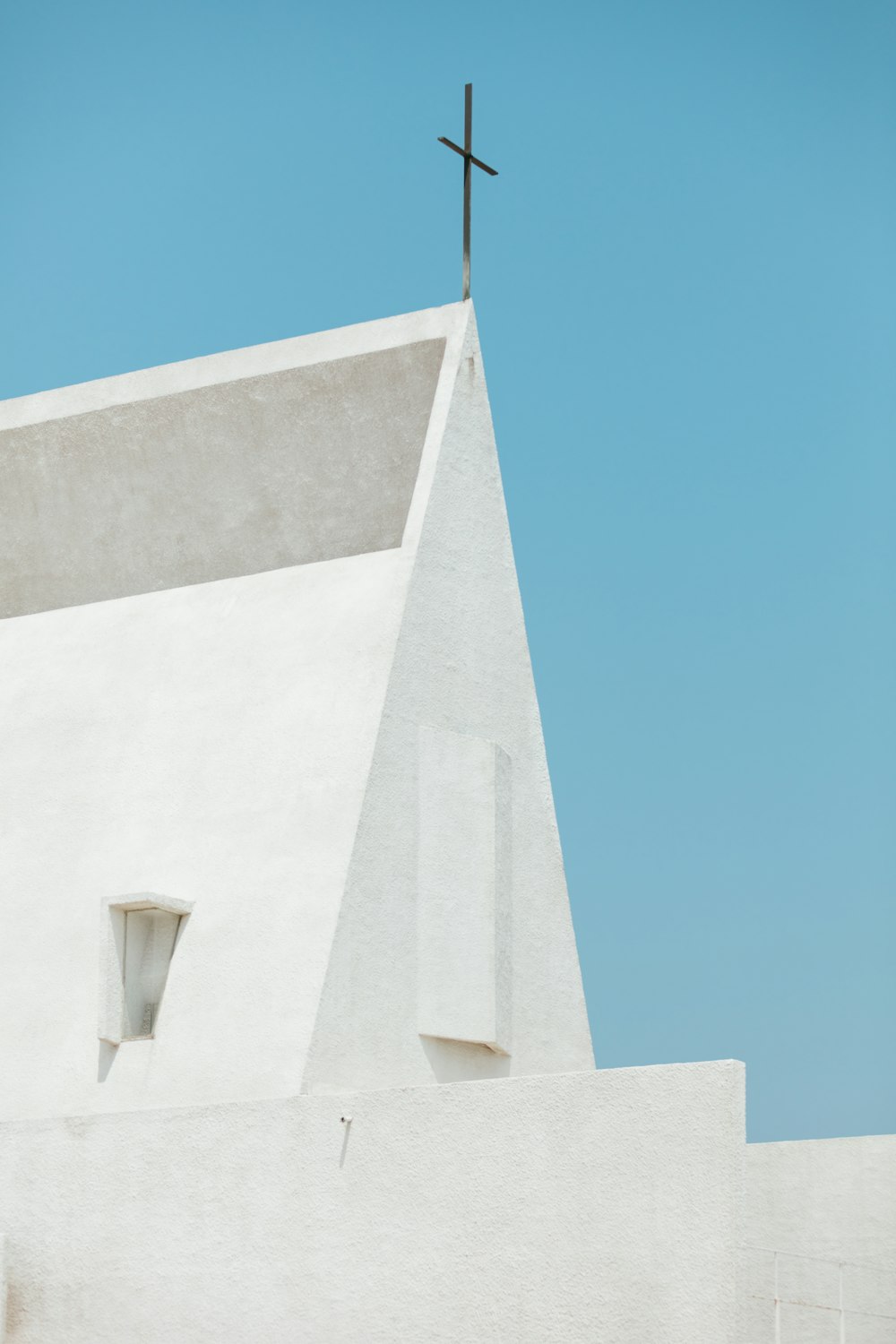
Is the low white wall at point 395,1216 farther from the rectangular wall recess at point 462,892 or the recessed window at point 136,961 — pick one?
the rectangular wall recess at point 462,892

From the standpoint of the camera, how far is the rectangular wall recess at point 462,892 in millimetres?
9836

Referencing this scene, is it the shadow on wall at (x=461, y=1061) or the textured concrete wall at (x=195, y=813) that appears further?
the shadow on wall at (x=461, y=1061)

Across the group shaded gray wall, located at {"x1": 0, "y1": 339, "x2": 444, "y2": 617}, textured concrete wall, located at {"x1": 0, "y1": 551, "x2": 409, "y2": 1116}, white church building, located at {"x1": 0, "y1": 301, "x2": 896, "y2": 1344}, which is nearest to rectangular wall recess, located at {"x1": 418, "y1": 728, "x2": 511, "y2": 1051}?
white church building, located at {"x1": 0, "y1": 301, "x2": 896, "y2": 1344}

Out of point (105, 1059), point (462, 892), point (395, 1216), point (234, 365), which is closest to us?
point (395, 1216)

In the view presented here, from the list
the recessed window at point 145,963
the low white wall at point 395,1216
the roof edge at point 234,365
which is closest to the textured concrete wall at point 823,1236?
the low white wall at point 395,1216

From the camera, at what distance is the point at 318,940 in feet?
30.0

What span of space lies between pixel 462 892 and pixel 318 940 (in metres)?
1.19

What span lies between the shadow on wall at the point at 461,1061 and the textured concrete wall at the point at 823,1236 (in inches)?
60.3

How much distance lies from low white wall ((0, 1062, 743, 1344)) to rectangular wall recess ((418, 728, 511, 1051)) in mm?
1771

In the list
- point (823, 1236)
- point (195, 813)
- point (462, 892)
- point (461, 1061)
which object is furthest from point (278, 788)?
point (823, 1236)

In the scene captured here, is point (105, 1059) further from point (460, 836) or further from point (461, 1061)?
point (460, 836)

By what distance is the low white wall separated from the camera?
699cm

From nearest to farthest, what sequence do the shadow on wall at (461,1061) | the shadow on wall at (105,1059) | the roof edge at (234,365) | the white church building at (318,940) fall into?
the white church building at (318,940) < the shadow on wall at (105,1059) < the shadow on wall at (461,1061) < the roof edge at (234,365)

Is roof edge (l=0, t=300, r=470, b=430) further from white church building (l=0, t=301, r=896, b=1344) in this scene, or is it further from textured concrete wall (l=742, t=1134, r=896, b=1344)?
textured concrete wall (l=742, t=1134, r=896, b=1344)
